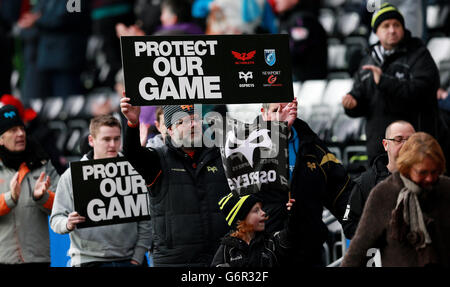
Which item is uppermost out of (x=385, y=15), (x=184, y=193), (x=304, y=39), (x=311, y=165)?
(x=304, y=39)

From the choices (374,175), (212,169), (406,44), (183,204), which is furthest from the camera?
(406,44)

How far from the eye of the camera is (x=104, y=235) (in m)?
8.44

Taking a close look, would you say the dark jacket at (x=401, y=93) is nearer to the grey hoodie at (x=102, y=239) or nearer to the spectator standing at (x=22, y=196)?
the grey hoodie at (x=102, y=239)

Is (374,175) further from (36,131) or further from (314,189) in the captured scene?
(36,131)

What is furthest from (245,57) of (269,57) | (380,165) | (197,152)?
(380,165)

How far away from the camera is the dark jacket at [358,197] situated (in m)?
7.15

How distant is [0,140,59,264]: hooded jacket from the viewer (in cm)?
886

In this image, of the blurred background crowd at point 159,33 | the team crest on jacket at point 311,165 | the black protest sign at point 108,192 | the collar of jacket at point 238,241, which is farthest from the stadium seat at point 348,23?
the collar of jacket at point 238,241

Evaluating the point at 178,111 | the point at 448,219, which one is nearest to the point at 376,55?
the point at 178,111

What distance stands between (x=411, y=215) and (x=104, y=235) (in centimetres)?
316

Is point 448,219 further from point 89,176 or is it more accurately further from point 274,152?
point 89,176

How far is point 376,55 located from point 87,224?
3.19 metres

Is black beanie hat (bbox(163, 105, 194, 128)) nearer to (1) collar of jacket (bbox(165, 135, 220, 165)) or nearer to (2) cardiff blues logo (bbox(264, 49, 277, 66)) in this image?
(1) collar of jacket (bbox(165, 135, 220, 165))

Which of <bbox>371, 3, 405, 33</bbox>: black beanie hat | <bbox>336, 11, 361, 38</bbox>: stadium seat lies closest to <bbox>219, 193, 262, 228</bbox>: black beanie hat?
<bbox>371, 3, 405, 33</bbox>: black beanie hat
